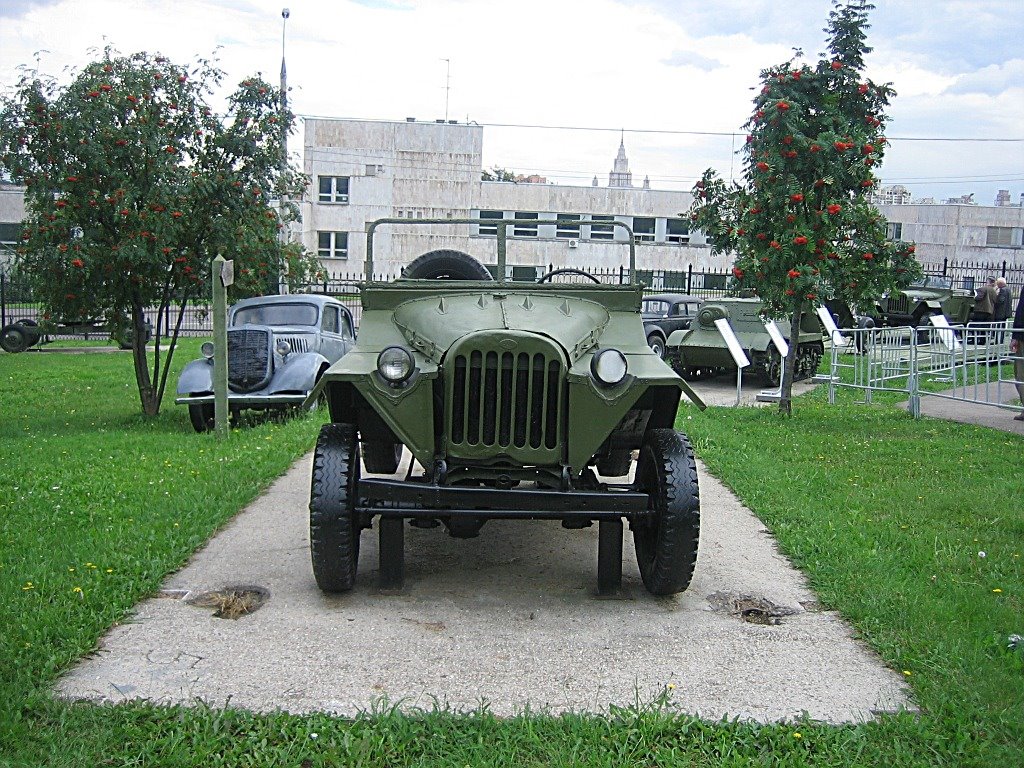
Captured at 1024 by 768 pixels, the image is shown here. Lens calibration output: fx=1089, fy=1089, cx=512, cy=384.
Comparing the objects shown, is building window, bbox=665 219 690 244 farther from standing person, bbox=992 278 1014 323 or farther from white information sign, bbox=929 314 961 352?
white information sign, bbox=929 314 961 352

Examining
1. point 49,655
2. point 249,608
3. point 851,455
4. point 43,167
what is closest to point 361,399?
point 249,608

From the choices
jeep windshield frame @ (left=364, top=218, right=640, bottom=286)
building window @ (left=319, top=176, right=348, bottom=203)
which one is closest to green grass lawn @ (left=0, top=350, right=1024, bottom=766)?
jeep windshield frame @ (left=364, top=218, right=640, bottom=286)

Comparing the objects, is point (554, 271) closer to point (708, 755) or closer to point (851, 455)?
point (708, 755)

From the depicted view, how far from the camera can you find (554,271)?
260 inches

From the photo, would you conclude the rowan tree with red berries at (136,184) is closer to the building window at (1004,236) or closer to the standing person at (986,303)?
the standing person at (986,303)

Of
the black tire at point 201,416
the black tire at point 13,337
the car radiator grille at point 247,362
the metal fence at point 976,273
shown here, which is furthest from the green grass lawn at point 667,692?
the metal fence at point 976,273

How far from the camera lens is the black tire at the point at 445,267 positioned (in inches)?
268

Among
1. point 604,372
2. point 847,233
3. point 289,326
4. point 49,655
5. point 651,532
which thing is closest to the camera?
point 49,655

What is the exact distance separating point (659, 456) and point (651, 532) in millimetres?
409

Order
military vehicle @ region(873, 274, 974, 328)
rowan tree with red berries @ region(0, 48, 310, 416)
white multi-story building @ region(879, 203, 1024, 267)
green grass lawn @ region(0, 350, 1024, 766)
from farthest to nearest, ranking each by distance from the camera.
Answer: white multi-story building @ region(879, 203, 1024, 267), military vehicle @ region(873, 274, 974, 328), rowan tree with red berries @ region(0, 48, 310, 416), green grass lawn @ region(0, 350, 1024, 766)

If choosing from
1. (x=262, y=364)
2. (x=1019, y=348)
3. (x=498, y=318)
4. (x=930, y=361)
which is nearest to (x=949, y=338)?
(x=930, y=361)

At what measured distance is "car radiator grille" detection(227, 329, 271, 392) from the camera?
1187 cm

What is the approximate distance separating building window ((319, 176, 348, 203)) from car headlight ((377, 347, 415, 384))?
33144 mm

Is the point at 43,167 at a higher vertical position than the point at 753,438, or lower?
higher
